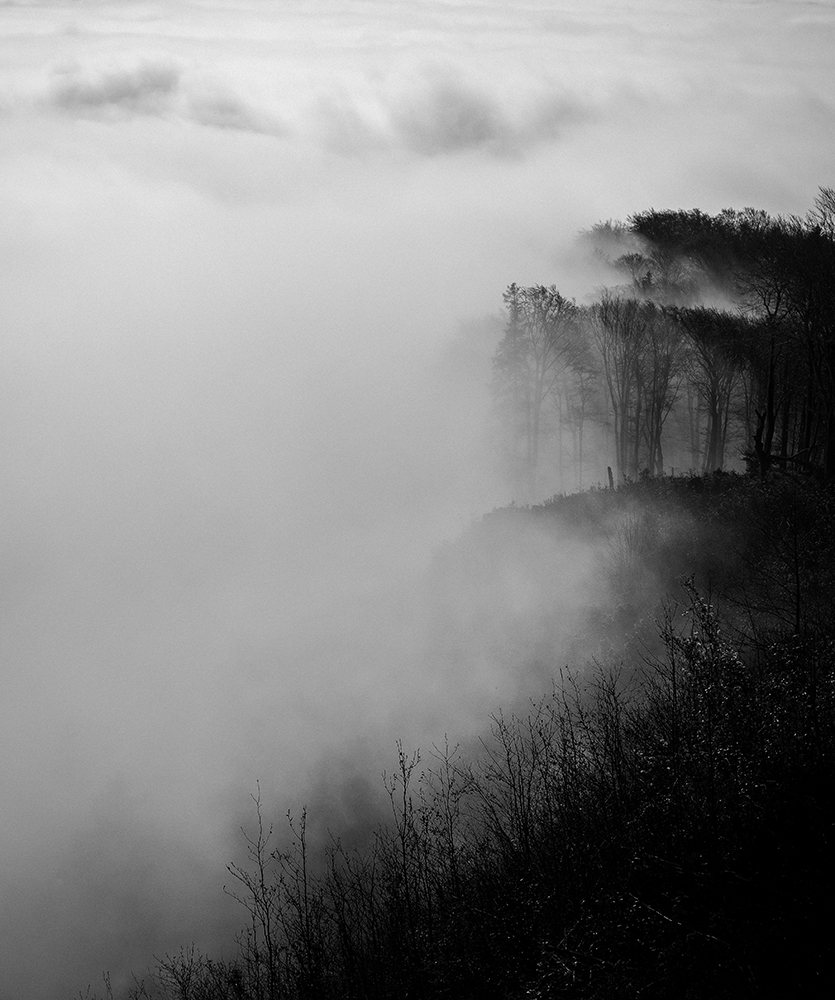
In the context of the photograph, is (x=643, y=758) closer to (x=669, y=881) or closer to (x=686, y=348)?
(x=669, y=881)

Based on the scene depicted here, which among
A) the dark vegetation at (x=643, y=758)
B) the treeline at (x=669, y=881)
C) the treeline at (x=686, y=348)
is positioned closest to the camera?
the treeline at (x=669, y=881)

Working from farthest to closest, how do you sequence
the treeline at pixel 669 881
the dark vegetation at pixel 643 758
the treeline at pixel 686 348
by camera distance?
the treeline at pixel 686 348, the dark vegetation at pixel 643 758, the treeline at pixel 669 881

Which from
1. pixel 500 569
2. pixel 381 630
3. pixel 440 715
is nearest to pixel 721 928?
pixel 440 715

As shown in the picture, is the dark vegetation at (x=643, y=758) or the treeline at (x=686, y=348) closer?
the dark vegetation at (x=643, y=758)

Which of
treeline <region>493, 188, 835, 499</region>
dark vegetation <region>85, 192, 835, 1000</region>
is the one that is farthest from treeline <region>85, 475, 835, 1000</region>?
treeline <region>493, 188, 835, 499</region>

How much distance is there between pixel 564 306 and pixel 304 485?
139ft

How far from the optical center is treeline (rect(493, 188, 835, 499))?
43.8 meters

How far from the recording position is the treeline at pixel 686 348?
43.8m

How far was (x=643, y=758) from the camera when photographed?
1948 centimetres

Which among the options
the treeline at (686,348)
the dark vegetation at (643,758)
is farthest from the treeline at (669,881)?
the treeline at (686,348)

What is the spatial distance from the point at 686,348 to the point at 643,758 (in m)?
40.5

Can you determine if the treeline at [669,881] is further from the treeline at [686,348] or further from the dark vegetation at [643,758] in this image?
the treeline at [686,348]

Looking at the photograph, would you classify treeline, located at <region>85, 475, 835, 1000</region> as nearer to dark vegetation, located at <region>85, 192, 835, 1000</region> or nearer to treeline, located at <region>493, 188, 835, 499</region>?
dark vegetation, located at <region>85, 192, 835, 1000</region>

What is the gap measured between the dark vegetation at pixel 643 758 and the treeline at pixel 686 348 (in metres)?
0.26
